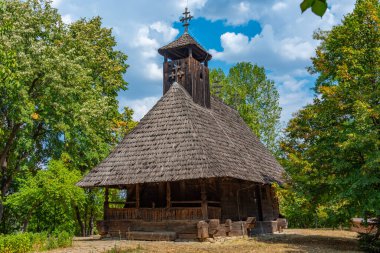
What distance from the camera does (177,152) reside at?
1677cm

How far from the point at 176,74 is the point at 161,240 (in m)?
9.83

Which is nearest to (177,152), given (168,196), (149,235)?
(168,196)

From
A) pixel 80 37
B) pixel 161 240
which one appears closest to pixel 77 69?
pixel 80 37

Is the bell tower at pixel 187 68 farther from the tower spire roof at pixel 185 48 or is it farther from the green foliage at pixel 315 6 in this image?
the green foliage at pixel 315 6

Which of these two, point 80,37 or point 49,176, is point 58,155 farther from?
point 80,37

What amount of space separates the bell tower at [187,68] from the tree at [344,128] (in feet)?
24.5

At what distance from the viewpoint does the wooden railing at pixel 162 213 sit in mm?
16125

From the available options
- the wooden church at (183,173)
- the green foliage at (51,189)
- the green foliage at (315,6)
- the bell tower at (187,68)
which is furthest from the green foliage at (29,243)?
the green foliage at (315,6)

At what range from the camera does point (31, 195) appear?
66.2 ft

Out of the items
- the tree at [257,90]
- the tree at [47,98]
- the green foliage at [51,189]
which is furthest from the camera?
the tree at [257,90]

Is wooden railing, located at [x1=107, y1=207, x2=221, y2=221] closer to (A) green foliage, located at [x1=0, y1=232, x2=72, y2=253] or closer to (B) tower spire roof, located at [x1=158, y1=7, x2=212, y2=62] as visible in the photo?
(A) green foliage, located at [x1=0, y1=232, x2=72, y2=253]

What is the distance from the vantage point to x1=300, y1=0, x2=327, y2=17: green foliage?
7.04 ft

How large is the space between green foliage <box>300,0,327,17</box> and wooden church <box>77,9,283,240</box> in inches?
506

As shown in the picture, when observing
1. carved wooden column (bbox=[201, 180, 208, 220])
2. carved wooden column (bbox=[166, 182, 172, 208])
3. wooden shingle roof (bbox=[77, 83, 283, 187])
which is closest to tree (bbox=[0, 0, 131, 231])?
wooden shingle roof (bbox=[77, 83, 283, 187])
